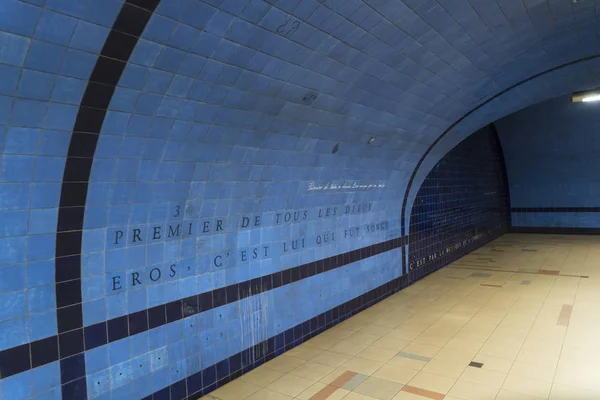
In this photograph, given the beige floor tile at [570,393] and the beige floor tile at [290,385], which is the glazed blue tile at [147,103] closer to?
the beige floor tile at [290,385]

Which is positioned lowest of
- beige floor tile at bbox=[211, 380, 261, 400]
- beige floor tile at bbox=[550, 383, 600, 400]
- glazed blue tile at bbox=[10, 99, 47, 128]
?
beige floor tile at bbox=[211, 380, 261, 400]

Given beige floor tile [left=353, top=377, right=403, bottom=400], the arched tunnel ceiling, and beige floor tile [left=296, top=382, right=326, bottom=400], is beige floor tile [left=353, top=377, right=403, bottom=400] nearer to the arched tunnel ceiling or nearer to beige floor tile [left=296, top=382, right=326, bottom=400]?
beige floor tile [left=296, top=382, right=326, bottom=400]

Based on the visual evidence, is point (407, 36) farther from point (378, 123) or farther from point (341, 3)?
point (378, 123)

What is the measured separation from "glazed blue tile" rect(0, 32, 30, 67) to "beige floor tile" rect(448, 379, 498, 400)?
14.7ft

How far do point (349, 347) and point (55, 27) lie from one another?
477 cm

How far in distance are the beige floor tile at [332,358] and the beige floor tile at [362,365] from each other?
0.29 feet

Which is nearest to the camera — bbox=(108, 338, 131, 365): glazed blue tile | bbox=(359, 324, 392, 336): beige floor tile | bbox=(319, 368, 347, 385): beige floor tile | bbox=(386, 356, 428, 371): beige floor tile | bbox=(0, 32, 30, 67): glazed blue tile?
bbox=(0, 32, 30, 67): glazed blue tile

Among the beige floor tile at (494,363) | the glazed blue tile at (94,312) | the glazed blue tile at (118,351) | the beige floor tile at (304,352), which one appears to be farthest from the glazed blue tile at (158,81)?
the beige floor tile at (494,363)

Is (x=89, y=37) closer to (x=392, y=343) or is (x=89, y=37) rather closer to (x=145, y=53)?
(x=145, y=53)

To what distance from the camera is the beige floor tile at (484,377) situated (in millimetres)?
4391

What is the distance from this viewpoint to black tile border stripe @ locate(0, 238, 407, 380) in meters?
3.00

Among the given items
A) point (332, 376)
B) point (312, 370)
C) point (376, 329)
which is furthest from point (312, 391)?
point (376, 329)

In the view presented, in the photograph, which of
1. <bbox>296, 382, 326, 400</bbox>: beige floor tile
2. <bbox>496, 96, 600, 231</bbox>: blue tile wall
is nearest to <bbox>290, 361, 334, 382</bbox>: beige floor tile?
<bbox>296, 382, 326, 400</bbox>: beige floor tile

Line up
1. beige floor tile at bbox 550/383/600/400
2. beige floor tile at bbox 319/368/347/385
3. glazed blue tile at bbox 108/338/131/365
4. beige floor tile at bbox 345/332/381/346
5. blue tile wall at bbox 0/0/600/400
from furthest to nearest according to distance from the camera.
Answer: beige floor tile at bbox 345/332/381/346
beige floor tile at bbox 319/368/347/385
beige floor tile at bbox 550/383/600/400
glazed blue tile at bbox 108/338/131/365
blue tile wall at bbox 0/0/600/400
